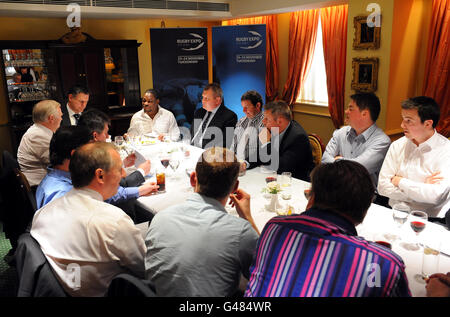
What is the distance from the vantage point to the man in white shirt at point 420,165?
2553mm

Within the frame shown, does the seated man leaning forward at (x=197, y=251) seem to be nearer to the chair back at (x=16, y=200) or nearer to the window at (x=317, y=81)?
the chair back at (x=16, y=200)

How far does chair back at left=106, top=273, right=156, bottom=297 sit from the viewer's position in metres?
1.24

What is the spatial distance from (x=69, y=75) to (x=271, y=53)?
3636 mm

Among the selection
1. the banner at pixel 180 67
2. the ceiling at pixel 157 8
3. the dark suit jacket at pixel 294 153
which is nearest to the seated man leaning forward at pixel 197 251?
the dark suit jacket at pixel 294 153

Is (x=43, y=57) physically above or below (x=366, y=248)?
above

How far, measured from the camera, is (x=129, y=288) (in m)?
1.28

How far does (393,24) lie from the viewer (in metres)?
4.61

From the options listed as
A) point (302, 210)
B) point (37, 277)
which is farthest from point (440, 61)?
point (37, 277)

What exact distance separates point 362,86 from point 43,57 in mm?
4917

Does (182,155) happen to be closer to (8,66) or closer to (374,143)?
(374,143)

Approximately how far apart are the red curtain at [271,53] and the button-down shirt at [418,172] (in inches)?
179

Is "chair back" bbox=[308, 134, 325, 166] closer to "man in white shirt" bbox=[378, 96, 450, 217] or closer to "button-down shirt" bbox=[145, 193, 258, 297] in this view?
"man in white shirt" bbox=[378, 96, 450, 217]

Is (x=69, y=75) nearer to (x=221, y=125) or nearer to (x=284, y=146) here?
(x=221, y=125)

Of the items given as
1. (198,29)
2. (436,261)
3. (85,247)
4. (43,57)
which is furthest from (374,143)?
(43,57)
